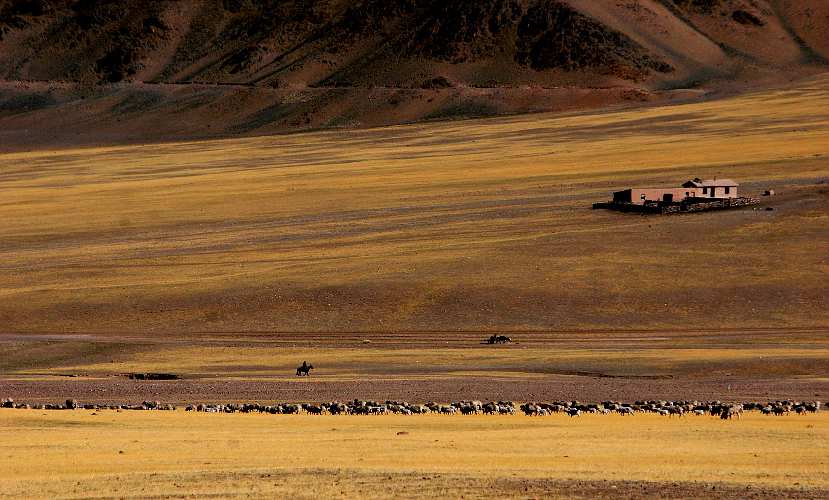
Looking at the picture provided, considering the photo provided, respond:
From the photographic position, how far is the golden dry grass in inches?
2366

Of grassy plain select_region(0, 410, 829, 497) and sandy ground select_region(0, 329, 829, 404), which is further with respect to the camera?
sandy ground select_region(0, 329, 829, 404)

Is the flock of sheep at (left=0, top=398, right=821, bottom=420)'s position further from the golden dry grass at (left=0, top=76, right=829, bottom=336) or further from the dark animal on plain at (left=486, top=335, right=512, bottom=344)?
the golden dry grass at (left=0, top=76, right=829, bottom=336)

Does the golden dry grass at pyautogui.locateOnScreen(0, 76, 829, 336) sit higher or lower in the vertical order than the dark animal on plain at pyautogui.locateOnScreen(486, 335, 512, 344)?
higher

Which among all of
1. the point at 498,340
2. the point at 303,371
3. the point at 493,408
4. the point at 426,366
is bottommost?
the point at 498,340

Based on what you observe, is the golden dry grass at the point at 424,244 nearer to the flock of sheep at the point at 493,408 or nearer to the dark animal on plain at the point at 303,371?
the dark animal on plain at the point at 303,371

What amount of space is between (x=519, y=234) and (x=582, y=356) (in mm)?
32931

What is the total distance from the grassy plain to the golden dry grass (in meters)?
25.8

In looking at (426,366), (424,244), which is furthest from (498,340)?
(424,244)

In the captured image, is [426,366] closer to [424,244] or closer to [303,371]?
[303,371]

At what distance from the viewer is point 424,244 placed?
3066 inches

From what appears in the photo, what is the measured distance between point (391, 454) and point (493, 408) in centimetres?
871

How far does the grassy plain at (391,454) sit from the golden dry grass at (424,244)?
25828 mm

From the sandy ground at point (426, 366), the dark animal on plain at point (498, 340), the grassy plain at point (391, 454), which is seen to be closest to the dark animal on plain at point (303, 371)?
the sandy ground at point (426, 366)

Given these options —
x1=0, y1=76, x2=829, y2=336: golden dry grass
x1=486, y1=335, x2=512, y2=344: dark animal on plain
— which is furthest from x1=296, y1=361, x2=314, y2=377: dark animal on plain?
x1=0, y1=76, x2=829, y2=336: golden dry grass
